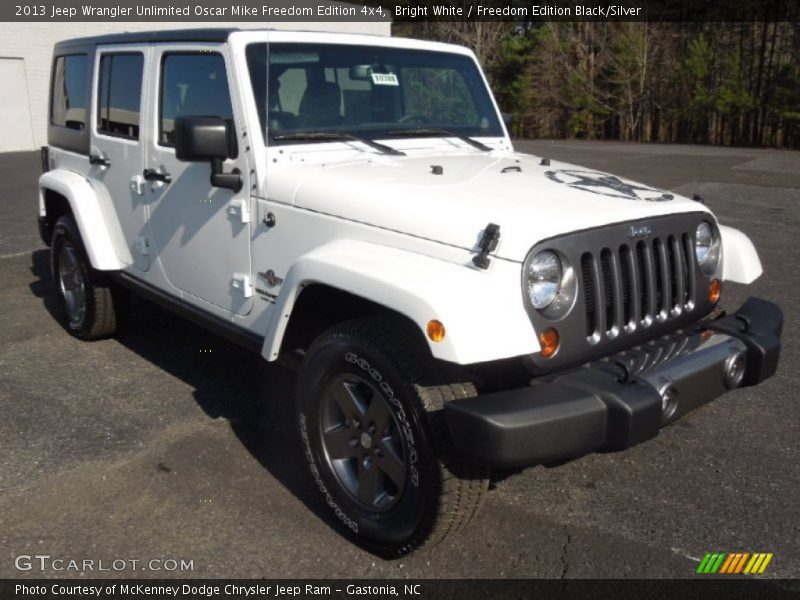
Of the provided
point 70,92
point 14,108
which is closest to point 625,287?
point 70,92

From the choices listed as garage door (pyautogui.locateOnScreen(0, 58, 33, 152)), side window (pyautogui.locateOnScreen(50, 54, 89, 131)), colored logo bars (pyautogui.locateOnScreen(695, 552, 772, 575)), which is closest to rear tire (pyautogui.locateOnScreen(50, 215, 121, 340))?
side window (pyautogui.locateOnScreen(50, 54, 89, 131))

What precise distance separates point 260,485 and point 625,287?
70.1 inches

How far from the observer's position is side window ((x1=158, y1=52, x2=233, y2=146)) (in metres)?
3.73

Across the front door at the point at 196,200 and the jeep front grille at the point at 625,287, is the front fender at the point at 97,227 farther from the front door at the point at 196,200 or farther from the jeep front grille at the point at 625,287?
the jeep front grille at the point at 625,287

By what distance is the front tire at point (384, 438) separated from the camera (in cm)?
273

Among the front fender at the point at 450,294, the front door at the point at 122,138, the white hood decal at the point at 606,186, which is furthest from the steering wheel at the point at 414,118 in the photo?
the front door at the point at 122,138

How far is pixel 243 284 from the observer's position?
3691 millimetres

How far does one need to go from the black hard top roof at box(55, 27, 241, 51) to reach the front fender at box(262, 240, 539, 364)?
1412mm

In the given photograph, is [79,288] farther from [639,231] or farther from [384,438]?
[639,231]

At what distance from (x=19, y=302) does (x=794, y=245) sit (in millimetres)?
7451

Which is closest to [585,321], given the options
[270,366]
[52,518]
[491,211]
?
[491,211]

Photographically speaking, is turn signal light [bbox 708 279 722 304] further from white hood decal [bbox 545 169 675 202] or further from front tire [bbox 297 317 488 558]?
front tire [bbox 297 317 488 558]

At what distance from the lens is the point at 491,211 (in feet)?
9.43

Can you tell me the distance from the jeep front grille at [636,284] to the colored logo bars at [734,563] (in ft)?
2.96
